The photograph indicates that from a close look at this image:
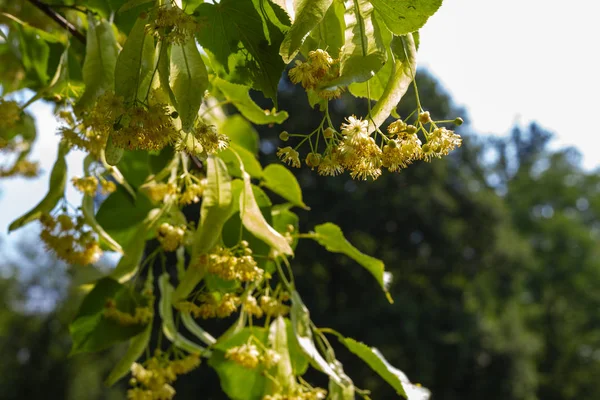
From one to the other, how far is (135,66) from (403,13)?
28 centimetres

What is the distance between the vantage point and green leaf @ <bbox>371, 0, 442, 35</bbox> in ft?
1.86

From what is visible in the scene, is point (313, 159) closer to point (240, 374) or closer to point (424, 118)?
point (424, 118)

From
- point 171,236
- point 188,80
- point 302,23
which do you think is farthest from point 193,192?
point 302,23

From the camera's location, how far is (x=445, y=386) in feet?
43.5

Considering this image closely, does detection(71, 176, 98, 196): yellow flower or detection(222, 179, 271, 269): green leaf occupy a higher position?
detection(222, 179, 271, 269): green leaf

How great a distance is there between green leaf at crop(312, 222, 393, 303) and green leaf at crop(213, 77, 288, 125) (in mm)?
227

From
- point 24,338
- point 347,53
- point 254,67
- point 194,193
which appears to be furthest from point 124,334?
point 24,338

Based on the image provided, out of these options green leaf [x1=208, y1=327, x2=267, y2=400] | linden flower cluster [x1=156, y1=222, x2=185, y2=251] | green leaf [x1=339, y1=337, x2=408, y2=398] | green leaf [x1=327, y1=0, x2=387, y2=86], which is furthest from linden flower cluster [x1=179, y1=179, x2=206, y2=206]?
green leaf [x1=327, y1=0, x2=387, y2=86]

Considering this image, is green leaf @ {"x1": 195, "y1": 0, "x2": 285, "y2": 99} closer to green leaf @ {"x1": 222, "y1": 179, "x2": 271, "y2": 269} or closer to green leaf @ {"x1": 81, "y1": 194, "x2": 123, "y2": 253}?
green leaf @ {"x1": 222, "y1": 179, "x2": 271, "y2": 269}

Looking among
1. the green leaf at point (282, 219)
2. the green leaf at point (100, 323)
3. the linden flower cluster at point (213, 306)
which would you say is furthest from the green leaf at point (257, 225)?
the green leaf at point (100, 323)

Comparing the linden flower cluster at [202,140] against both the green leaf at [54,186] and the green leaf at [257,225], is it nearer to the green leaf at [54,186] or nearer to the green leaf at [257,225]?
the green leaf at [257,225]

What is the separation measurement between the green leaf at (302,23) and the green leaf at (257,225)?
1.07ft

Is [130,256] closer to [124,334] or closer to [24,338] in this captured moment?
[124,334]

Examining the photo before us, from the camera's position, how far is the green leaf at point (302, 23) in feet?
1.77
